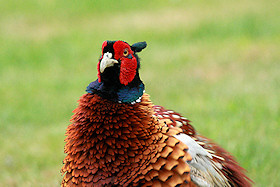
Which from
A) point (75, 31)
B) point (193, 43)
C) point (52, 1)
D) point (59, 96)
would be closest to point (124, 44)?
point (59, 96)

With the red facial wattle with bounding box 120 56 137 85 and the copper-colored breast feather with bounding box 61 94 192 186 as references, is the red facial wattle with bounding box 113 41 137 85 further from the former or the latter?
the copper-colored breast feather with bounding box 61 94 192 186

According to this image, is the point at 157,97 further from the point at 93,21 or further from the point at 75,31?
the point at 93,21

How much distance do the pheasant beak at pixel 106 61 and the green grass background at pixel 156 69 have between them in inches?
87.1

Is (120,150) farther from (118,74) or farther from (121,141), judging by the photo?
(118,74)

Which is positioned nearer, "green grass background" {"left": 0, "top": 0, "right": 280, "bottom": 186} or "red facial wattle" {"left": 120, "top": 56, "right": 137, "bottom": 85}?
"red facial wattle" {"left": 120, "top": 56, "right": 137, "bottom": 85}

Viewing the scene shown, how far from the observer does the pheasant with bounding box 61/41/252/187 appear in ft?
8.70

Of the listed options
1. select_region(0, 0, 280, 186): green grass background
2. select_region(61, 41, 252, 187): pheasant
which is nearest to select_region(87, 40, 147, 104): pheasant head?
select_region(61, 41, 252, 187): pheasant

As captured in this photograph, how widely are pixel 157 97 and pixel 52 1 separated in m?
6.67

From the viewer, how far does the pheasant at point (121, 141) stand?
2.65m

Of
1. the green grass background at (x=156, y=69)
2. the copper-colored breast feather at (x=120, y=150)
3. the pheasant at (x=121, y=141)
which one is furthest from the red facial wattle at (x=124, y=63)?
the green grass background at (x=156, y=69)

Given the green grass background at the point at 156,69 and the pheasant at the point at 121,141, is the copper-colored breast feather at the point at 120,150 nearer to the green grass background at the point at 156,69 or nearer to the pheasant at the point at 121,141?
the pheasant at the point at 121,141

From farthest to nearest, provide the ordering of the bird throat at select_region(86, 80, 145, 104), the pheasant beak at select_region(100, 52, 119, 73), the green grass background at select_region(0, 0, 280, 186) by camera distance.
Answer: the green grass background at select_region(0, 0, 280, 186)
the bird throat at select_region(86, 80, 145, 104)
the pheasant beak at select_region(100, 52, 119, 73)

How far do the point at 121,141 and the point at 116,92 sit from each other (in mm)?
313

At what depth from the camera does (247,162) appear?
4.50 m
